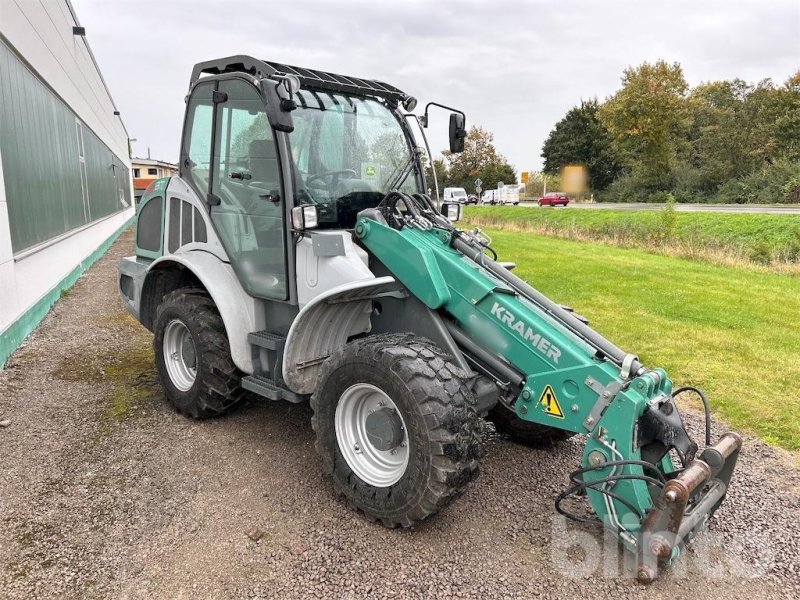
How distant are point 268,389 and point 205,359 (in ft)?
2.14

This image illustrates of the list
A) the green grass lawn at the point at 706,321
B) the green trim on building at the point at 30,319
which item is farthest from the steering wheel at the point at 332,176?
the green trim on building at the point at 30,319

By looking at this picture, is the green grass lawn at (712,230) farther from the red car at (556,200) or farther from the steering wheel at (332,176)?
the steering wheel at (332,176)

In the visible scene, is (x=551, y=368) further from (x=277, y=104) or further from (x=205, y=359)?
(x=205, y=359)

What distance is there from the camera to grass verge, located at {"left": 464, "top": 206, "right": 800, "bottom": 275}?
15.0 metres

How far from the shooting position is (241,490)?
371 centimetres

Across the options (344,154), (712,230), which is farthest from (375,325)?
(712,230)

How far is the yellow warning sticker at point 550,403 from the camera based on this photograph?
10.6 feet

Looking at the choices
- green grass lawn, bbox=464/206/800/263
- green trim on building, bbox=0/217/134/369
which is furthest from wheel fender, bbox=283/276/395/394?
green grass lawn, bbox=464/206/800/263

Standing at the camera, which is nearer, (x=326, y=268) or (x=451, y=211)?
(x=326, y=268)

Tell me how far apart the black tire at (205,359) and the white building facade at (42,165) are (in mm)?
2617

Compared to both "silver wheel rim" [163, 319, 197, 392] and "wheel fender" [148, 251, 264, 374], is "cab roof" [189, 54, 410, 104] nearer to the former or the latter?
"wheel fender" [148, 251, 264, 374]

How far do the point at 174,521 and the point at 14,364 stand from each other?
389cm

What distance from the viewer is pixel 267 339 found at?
415cm

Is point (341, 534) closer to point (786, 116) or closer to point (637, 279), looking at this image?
point (637, 279)
